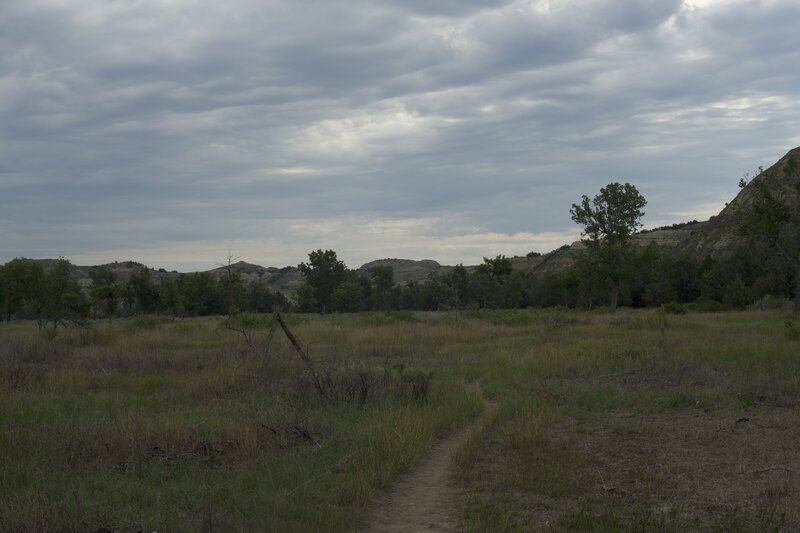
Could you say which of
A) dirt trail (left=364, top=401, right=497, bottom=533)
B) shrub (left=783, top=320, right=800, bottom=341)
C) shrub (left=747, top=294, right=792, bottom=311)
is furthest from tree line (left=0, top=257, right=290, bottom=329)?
shrub (left=747, top=294, right=792, bottom=311)

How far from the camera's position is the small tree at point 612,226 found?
45.1 m

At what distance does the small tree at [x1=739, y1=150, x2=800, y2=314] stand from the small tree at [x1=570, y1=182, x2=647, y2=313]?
1351cm

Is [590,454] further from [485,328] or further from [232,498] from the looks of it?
[485,328]

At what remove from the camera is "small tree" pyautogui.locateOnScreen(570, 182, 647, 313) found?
45125mm

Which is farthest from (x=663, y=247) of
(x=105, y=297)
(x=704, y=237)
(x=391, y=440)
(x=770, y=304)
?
(x=391, y=440)

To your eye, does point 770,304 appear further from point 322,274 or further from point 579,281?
point 322,274

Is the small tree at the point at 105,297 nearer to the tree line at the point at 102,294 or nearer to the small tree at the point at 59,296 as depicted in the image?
the tree line at the point at 102,294

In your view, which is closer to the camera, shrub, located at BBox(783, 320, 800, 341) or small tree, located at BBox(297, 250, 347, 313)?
shrub, located at BBox(783, 320, 800, 341)

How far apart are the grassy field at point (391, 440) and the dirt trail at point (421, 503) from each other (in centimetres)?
16

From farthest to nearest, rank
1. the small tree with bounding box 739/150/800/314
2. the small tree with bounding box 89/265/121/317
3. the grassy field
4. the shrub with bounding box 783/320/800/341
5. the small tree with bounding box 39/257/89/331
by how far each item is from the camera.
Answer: the small tree with bounding box 89/265/121/317 → the small tree with bounding box 739/150/800/314 → the small tree with bounding box 39/257/89/331 → the shrub with bounding box 783/320/800/341 → the grassy field

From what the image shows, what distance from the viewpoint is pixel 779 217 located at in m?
30.2

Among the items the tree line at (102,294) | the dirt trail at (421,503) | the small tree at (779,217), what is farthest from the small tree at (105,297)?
the small tree at (779,217)

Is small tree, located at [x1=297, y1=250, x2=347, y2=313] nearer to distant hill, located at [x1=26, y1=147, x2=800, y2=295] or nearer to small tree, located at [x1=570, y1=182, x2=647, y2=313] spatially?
distant hill, located at [x1=26, y1=147, x2=800, y2=295]

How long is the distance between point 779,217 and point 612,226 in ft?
52.5
